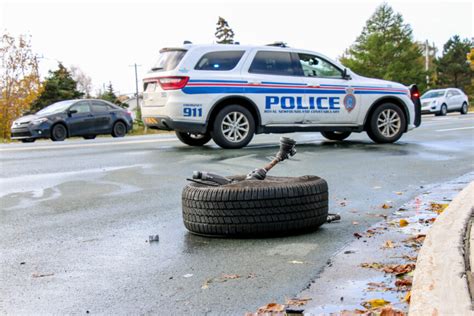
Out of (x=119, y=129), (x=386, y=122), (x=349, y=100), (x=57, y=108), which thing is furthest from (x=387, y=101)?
(x=119, y=129)

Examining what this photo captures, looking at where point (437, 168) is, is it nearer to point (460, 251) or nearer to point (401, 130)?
point (401, 130)

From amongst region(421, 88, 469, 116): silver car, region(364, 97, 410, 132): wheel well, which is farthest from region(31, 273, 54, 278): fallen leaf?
region(421, 88, 469, 116): silver car

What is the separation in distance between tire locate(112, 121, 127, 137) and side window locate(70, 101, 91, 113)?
4.24ft

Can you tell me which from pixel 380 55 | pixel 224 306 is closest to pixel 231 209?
pixel 224 306

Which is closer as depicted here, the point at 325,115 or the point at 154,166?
the point at 154,166

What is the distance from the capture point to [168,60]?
431 inches

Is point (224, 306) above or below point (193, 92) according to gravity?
below

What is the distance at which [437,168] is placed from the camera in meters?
8.68

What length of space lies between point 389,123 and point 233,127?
11.1ft

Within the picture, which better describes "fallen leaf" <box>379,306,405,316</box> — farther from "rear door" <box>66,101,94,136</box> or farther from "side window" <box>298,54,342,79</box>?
"rear door" <box>66,101,94,136</box>

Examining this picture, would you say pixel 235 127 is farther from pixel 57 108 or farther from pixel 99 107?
pixel 99 107

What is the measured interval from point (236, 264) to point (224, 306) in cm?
82

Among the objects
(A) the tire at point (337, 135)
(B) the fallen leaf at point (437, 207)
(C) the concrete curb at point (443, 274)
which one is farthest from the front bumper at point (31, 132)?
(C) the concrete curb at point (443, 274)

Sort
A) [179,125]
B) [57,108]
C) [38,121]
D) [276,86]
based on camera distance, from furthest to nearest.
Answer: [57,108] → [38,121] → [276,86] → [179,125]
